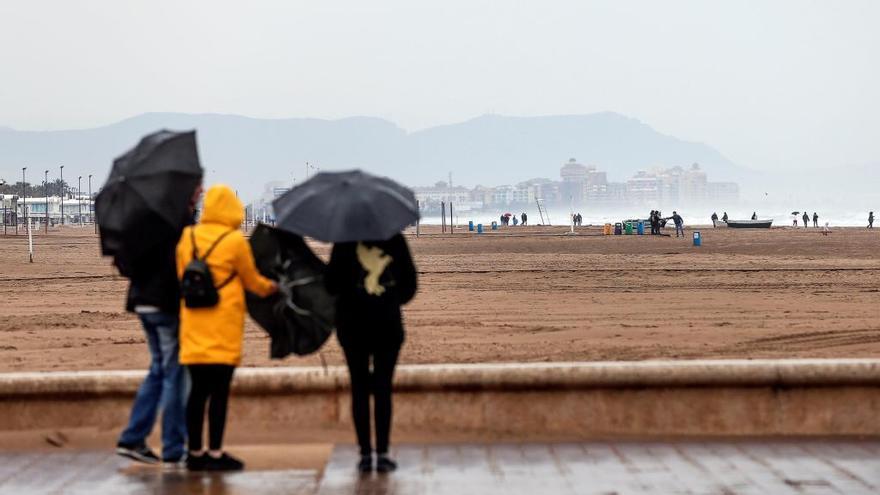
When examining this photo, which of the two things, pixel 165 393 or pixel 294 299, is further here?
pixel 294 299

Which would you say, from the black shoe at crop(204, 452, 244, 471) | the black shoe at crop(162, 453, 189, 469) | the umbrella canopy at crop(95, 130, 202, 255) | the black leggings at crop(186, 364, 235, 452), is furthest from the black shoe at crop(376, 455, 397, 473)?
the umbrella canopy at crop(95, 130, 202, 255)

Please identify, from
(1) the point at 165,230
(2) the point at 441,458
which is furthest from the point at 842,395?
(1) the point at 165,230

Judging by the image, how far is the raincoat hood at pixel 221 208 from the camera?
22.7 ft

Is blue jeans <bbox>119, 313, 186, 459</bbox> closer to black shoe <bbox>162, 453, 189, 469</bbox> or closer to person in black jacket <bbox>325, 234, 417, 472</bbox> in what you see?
black shoe <bbox>162, 453, 189, 469</bbox>

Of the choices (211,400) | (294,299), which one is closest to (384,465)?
(211,400)

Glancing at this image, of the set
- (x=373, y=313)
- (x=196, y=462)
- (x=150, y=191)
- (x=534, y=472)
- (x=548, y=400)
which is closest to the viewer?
(x=534, y=472)

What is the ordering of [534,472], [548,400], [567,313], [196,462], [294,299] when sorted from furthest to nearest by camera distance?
1. [567,313]
2. [548,400]
3. [294,299]
4. [196,462]
5. [534,472]

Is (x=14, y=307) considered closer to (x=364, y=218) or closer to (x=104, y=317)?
(x=104, y=317)

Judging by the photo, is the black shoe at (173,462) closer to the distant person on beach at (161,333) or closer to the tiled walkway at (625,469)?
the distant person on beach at (161,333)

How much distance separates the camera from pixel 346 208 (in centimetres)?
684

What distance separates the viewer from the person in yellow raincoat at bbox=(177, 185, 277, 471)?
6824 mm

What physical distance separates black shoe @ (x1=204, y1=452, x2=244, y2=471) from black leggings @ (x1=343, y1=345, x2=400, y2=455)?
0.59 meters

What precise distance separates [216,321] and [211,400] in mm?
400

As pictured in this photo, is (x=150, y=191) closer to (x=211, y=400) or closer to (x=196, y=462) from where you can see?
(x=211, y=400)
